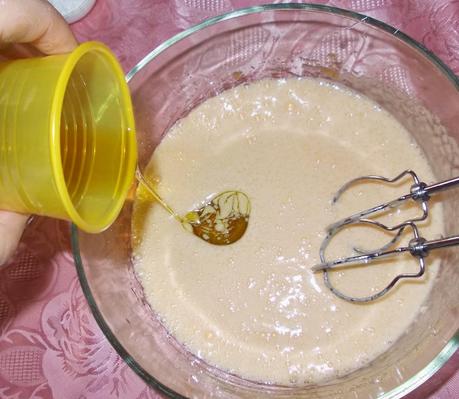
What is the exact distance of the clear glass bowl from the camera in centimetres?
99

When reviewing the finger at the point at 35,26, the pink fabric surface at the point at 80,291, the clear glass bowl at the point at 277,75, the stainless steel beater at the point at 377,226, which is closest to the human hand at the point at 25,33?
the finger at the point at 35,26

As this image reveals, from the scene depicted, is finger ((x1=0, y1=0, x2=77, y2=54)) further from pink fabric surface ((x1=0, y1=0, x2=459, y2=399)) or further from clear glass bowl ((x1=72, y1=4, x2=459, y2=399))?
pink fabric surface ((x1=0, y1=0, x2=459, y2=399))

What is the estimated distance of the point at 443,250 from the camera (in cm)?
108

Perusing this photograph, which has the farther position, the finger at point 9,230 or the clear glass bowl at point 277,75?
the clear glass bowl at point 277,75

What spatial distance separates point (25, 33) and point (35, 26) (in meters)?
0.02

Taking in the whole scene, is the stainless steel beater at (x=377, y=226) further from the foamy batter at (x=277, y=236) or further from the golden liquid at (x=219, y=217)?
the golden liquid at (x=219, y=217)

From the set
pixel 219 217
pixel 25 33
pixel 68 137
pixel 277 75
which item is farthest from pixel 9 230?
pixel 277 75

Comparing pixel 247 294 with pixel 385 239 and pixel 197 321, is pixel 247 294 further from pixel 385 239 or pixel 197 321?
pixel 385 239

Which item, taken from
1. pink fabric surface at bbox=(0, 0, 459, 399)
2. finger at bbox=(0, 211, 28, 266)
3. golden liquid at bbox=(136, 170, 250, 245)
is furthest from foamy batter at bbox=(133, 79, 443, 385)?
finger at bbox=(0, 211, 28, 266)

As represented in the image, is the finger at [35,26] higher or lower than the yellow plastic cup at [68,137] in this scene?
higher

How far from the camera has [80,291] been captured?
1.12 meters

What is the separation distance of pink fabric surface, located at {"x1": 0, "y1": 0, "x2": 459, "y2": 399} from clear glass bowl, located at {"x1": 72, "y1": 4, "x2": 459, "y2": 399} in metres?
0.09

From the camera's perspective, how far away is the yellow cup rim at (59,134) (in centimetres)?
67

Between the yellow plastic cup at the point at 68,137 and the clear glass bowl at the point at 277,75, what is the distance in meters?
0.16
